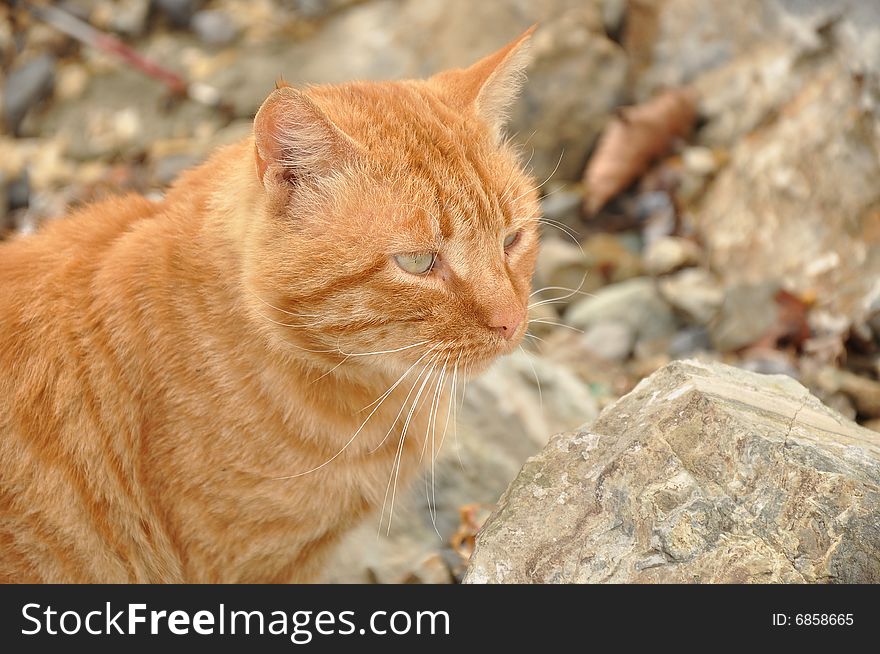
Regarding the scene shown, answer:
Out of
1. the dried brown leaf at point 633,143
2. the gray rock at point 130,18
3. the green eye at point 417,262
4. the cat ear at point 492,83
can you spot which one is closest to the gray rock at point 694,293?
the dried brown leaf at point 633,143

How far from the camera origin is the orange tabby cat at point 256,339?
2.51 metres

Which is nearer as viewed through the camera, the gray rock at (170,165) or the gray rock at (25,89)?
the gray rock at (170,165)

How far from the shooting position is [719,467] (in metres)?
2.29

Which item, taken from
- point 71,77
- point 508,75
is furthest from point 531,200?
point 71,77

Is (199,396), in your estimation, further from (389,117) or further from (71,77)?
(71,77)

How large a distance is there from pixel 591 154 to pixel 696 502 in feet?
12.7

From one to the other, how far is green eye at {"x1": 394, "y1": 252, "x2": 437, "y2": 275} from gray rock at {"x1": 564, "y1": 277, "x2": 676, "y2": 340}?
238 centimetres

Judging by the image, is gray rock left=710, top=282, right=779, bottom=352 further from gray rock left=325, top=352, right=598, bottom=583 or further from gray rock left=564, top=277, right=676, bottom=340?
gray rock left=325, top=352, right=598, bottom=583

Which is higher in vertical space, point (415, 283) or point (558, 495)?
point (415, 283)

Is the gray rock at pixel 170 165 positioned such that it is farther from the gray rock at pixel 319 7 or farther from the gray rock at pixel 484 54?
the gray rock at pixel 319 7

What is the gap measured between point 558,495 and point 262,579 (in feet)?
3.22

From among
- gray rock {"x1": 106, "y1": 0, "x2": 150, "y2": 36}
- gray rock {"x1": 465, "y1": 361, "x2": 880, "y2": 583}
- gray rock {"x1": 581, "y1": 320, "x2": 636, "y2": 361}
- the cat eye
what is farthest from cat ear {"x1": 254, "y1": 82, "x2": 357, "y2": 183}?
gray rock {"x1": 106, "y1": 0, "x2": 150, "y2": 36}

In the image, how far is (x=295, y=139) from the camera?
7.98 feet

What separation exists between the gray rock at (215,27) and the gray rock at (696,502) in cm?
506
